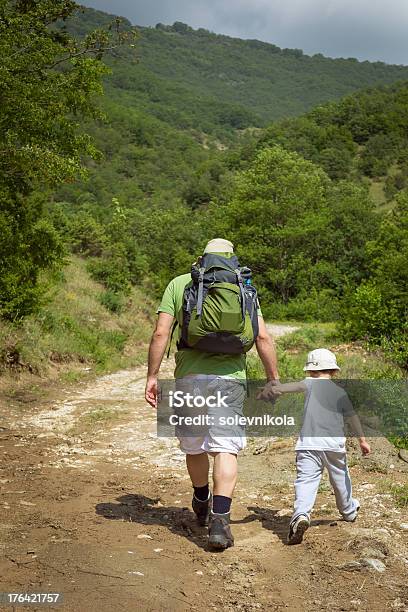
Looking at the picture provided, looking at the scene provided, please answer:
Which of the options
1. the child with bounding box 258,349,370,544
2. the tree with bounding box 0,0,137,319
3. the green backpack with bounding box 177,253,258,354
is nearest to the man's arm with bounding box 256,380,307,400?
the child with bounding box 258,349,370,544

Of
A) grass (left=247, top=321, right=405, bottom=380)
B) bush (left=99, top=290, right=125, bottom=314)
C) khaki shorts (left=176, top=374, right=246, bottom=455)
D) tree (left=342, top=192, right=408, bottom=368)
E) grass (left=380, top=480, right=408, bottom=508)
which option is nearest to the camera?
khaki shorts (left=176, top=374, right=246, bottom=455)

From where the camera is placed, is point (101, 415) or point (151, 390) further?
point (101, 415)

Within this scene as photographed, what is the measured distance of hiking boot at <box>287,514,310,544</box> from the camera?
428 cm

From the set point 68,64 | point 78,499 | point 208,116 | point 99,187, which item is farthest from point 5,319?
point 208,116

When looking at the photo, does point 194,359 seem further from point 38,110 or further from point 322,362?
point 38,110

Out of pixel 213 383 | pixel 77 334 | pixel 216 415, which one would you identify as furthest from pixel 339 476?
pixel 77 334

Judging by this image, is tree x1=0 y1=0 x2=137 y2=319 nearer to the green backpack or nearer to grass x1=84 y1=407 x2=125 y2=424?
grass x1=84 y1=407 x2=125 y2=424

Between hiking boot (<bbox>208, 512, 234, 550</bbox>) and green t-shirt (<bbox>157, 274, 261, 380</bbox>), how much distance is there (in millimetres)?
916

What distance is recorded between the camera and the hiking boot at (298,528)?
4281 millimetres

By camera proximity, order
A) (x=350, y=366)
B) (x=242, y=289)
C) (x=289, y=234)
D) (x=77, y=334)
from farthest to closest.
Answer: (x=289, y=234) < (x=77, y=334) < (x=350, y=366) < (x=242, y=289)

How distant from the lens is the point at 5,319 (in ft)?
38.7

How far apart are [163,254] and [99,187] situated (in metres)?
44.2

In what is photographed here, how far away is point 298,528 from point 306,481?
1.09 feet

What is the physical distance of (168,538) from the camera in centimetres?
441
